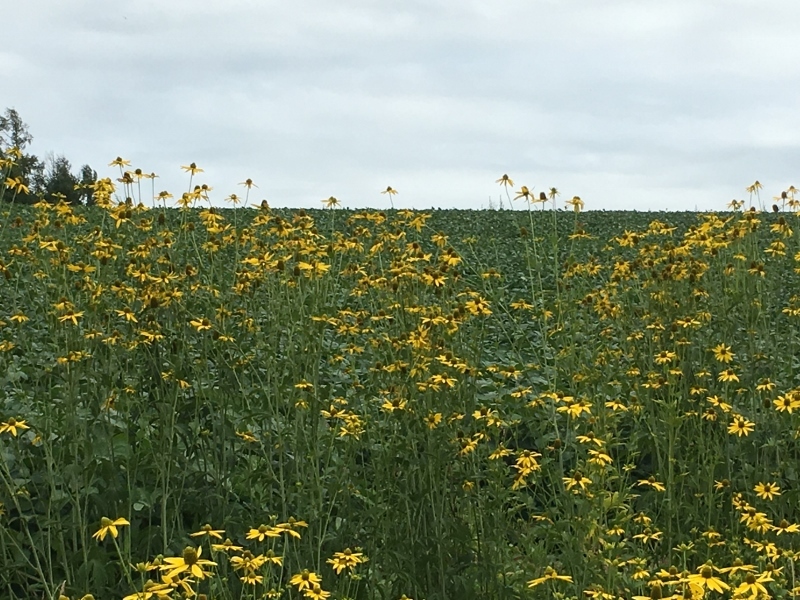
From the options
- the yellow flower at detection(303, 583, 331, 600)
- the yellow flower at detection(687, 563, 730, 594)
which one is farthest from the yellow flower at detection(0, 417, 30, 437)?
the yellow flower at detection(687, 563, 730, 594)

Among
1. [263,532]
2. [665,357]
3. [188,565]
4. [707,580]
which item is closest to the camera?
[188,565]

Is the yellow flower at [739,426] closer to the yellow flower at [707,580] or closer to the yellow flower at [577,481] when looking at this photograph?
the yellow flower at [577,481]

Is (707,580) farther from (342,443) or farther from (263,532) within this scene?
(342,443)

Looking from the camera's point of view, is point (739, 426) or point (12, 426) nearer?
point (12, 426)

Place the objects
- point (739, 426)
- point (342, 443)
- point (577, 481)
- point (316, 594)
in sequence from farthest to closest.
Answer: point (342, 443) → point (739, 426) → point (577, 481) → point (316, 594)

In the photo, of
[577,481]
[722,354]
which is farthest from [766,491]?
[577,481]

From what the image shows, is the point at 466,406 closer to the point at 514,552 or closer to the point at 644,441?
the point at 514,552

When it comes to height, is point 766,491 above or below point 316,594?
below

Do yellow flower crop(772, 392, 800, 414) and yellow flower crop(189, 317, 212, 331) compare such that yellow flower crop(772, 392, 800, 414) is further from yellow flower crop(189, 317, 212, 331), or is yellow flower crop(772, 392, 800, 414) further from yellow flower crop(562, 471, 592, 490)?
yellow flower crop(189, 317, 212, 331)

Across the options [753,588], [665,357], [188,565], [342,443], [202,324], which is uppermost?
[202,324]

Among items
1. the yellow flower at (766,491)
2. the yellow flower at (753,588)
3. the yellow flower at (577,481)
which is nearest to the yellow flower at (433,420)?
the yellow flower at (577,481)

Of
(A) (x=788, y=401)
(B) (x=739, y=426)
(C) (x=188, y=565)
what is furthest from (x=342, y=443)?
(C) (x=188, y=565)

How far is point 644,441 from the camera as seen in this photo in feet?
16.6

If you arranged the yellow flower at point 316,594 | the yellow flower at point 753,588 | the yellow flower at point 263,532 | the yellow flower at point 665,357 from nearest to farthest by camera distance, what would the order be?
1. the yellow flower at point 753,588
2. the yellow flower at point 316,594
3. the yellow flower at point 263,532
4. the yellow flower at point 665,357
